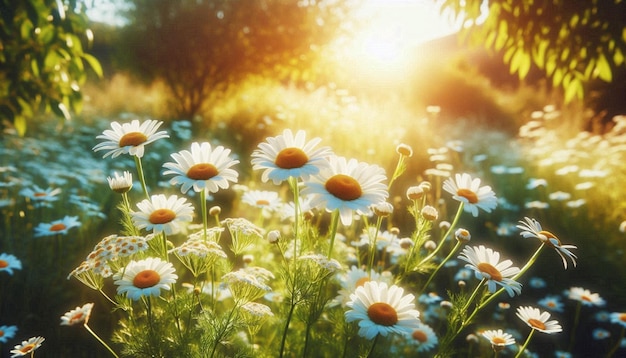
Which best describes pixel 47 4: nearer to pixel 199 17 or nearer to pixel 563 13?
pixel 563 13

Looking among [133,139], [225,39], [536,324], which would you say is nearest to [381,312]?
[536,324]

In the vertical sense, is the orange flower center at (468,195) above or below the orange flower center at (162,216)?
above

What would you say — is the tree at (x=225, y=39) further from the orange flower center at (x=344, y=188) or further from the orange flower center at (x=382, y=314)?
the orange flower center at (x=382, y=314)

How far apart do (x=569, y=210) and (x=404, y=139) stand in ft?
9.70

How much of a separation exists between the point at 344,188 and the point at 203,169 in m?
0.46

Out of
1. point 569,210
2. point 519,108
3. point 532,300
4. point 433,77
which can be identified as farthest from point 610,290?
point 433,77

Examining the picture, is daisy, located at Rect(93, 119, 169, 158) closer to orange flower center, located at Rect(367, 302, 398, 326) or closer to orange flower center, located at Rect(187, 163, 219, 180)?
orange flower center, located at Rect(187, 163, 219, 180)

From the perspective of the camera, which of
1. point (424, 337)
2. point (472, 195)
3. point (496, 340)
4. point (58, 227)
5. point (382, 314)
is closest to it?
point (382, 314)

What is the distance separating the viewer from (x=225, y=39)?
11.0 m

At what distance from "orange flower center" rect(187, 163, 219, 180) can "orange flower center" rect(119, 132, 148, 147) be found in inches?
7.9

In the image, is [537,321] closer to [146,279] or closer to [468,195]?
[468,195]

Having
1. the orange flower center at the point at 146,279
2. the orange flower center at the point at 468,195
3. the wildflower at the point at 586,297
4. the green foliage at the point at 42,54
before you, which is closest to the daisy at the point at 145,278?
the orange flower center at the point at 146,279

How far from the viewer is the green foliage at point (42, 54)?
3006 millimetres

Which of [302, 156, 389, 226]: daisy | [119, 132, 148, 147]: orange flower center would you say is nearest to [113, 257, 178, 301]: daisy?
[119, 132, 148, 147]: orange flower center
